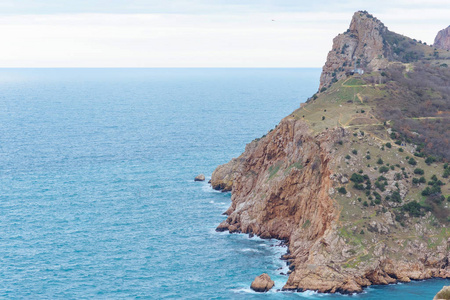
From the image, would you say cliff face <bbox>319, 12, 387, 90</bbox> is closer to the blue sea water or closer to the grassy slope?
the grassy slope

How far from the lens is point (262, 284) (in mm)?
81062

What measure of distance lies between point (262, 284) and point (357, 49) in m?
88.4

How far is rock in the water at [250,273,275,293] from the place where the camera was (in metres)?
81.1

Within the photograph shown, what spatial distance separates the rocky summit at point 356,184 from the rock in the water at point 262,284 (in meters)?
2.38

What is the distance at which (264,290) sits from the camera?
81000 millimetres

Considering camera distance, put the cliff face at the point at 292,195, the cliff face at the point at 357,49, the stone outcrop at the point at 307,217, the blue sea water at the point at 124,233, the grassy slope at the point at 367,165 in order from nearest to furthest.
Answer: the stone outcrop at the point at 307,217
the blue sea water at the point at 124,233
the grassy slope at the point at 367,165
the cliff face at the point at 292,195
the cliff face at the point at 357,49

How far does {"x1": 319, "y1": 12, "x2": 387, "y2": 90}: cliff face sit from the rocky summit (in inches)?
461

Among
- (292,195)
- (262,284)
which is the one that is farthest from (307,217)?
(262,284)

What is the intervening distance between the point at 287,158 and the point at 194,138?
8023 centimetres

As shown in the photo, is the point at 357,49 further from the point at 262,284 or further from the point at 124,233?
the point at 262,284

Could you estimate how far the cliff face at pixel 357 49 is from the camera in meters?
149

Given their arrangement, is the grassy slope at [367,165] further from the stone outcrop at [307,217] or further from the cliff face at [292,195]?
the cliff face at [292,195]

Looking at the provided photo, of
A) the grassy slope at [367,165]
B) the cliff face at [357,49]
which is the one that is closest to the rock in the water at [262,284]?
the grassy slope at [367,165]

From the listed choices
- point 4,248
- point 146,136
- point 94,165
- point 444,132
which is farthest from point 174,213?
point 146,136
